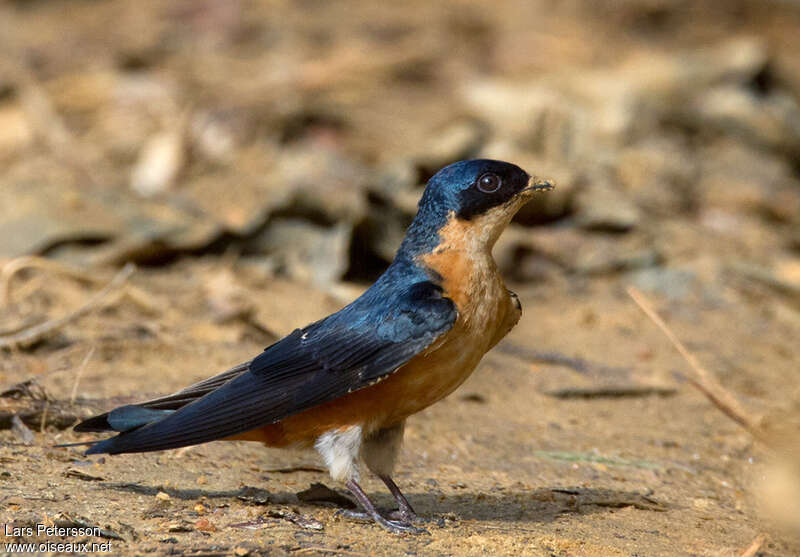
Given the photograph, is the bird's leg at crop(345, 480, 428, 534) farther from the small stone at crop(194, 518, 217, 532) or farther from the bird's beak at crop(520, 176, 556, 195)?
the bird's beak at crop(520, 176, 556, 195)

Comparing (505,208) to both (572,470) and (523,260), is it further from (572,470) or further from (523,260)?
(523,260)

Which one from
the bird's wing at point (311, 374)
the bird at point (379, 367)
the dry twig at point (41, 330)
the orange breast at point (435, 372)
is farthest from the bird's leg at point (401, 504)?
the dry twig at point (41, 330)

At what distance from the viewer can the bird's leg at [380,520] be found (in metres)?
3.52

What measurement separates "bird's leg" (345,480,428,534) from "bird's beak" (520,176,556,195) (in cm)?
126

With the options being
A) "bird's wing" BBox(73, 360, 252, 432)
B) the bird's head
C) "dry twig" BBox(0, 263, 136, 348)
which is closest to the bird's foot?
"bird's wing" BBox(73, 360, 252, 432)

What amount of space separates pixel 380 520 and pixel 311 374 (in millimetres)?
555

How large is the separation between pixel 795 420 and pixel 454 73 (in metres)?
7.38

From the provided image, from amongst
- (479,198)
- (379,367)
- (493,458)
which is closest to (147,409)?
(379,367)

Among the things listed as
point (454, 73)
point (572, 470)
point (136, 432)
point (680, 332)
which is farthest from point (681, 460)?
point (454, 73)

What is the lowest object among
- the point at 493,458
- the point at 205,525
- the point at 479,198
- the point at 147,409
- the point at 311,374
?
the point at 493,458

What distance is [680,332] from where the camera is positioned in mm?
6523

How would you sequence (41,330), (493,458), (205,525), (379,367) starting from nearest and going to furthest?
1. (205,525)
2. (379,367)
3. (493,458)
4. (41,330)

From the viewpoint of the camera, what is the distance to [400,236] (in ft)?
23.1

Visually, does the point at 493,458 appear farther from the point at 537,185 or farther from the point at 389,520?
the point at 537,185
